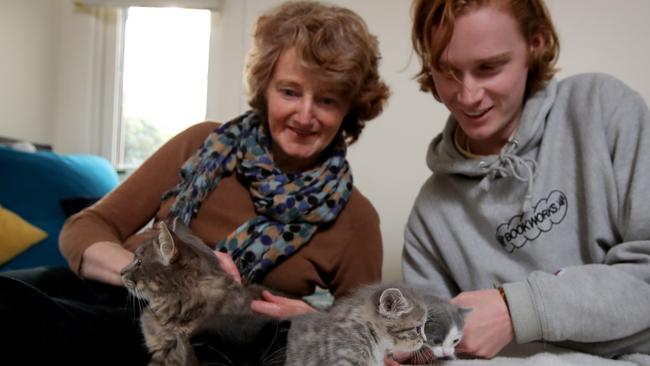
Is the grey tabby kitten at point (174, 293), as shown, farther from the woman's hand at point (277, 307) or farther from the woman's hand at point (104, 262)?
the woman's hand at point (104, 262)

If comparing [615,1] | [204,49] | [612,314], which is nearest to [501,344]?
[612,314]

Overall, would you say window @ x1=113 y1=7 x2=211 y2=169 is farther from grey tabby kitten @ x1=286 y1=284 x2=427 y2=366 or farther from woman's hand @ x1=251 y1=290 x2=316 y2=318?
grey tabby kitten @ x1=286 y1=284 x2=427 y2=366

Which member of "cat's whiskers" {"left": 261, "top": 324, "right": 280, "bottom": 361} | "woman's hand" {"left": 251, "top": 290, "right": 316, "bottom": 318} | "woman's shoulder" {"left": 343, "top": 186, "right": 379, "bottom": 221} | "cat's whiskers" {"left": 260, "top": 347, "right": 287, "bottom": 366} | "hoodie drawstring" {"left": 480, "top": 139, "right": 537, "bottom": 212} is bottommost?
"woman's hand" {"left": 251, "top": 290, "right": 316, "bottom": 318}

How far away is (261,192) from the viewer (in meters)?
1.34

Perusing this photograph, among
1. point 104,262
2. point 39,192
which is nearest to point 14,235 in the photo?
point 39,192

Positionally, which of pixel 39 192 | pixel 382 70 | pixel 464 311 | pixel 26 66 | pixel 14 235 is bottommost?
pixel 14 235

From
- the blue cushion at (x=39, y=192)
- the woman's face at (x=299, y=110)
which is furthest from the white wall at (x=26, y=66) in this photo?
the woman's face at (x=299, y=110)

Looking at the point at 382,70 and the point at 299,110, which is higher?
the point at 382,70

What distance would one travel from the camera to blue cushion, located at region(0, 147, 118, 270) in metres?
2.03

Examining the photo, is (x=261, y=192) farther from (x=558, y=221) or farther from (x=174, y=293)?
(x=558, y=221)

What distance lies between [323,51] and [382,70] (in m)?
0.77

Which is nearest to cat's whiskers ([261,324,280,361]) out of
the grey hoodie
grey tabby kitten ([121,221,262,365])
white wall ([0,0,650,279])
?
grey tabby kitten ([121,221,262,365])

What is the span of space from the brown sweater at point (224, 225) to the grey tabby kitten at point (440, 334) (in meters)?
0.49

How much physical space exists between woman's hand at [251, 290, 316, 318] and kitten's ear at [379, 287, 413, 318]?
0.67 ft
